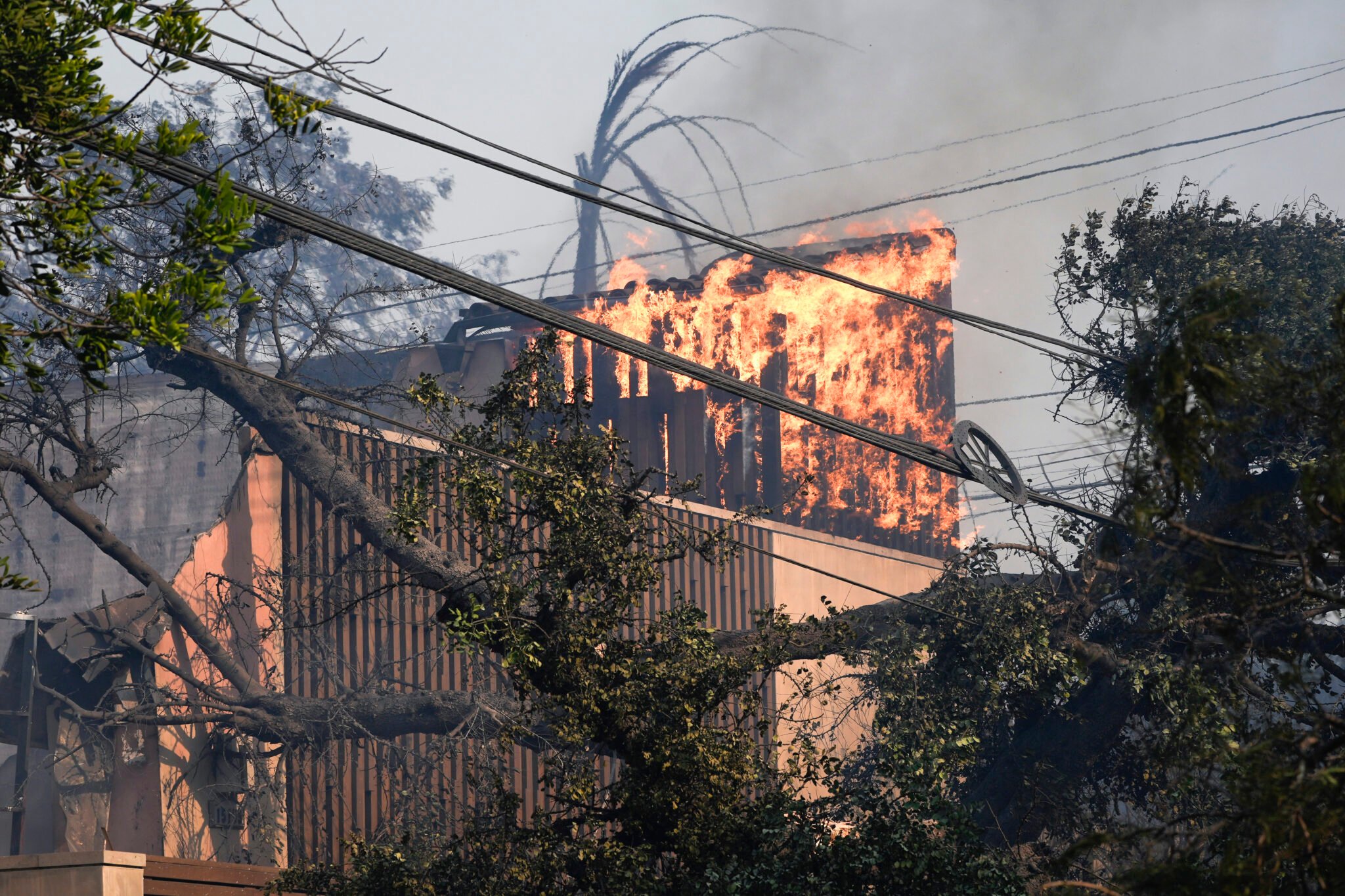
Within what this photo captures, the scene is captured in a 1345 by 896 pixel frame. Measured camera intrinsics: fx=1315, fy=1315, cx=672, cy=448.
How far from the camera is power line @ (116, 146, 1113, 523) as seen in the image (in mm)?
6691

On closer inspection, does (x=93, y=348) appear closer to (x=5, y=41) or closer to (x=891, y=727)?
(x=5, y=41)

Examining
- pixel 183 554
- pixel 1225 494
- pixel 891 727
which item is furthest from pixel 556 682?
pixel 183 554

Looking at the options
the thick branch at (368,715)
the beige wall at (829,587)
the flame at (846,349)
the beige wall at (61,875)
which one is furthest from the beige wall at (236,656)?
the flame at (846,349)

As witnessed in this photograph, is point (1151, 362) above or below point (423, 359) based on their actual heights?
below

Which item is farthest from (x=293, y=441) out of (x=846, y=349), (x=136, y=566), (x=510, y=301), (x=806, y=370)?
(x=846, y=349)

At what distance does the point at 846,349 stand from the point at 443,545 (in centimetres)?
1220

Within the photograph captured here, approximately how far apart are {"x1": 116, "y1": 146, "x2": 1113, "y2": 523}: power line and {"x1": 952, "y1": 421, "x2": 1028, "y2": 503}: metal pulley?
141mm

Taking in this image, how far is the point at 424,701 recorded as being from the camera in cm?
1633

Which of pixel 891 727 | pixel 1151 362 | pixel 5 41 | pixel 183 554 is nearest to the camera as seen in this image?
pixel 5 41

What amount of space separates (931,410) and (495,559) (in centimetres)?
1933

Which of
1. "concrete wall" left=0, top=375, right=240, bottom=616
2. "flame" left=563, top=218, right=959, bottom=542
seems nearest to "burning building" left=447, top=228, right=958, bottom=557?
"flame" left=563, top=218, right=959, bottom=542

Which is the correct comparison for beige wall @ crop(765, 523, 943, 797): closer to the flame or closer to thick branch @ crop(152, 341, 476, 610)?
the flame

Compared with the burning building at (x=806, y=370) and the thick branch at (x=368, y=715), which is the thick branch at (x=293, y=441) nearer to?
the thick branch at (x=368, y=715)

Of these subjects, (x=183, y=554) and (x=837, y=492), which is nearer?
(x=837, y=492)
